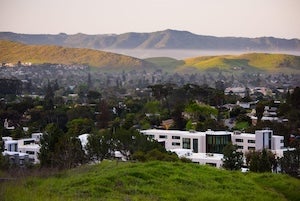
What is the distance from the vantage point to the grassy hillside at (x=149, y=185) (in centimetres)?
714

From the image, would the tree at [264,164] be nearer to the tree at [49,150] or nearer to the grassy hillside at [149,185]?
the grassy hillside at [149,185]

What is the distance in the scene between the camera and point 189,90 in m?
38.8

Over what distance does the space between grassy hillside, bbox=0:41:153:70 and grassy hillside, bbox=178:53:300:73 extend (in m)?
12.8

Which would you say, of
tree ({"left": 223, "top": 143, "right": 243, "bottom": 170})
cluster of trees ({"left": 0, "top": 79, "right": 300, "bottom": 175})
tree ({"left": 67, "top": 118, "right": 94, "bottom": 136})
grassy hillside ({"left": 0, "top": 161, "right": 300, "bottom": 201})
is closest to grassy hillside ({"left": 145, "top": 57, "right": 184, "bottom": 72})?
cluster of trees ({"left": 0, "top": 79, "right": 300, "bottom": 175})

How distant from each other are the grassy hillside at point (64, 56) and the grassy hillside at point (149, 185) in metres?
91.4

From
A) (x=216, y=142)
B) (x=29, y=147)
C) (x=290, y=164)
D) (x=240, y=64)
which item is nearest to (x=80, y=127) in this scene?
(x=29, y=147)

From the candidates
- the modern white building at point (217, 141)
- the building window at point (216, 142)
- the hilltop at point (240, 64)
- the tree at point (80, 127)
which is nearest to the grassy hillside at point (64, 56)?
the hilltop at point (240, 64)

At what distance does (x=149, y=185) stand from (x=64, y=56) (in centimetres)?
10976

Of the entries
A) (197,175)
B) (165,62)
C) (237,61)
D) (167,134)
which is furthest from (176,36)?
(197,175)

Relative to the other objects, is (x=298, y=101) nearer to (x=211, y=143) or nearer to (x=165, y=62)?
(x=211, y=143)

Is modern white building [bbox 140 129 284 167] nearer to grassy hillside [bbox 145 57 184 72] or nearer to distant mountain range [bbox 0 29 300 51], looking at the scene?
distant mountain range [bbox 0 29 300 51]

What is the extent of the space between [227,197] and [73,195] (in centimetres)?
212

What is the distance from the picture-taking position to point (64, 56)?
116 metres

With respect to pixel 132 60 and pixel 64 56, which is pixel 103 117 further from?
pixel 132 60
